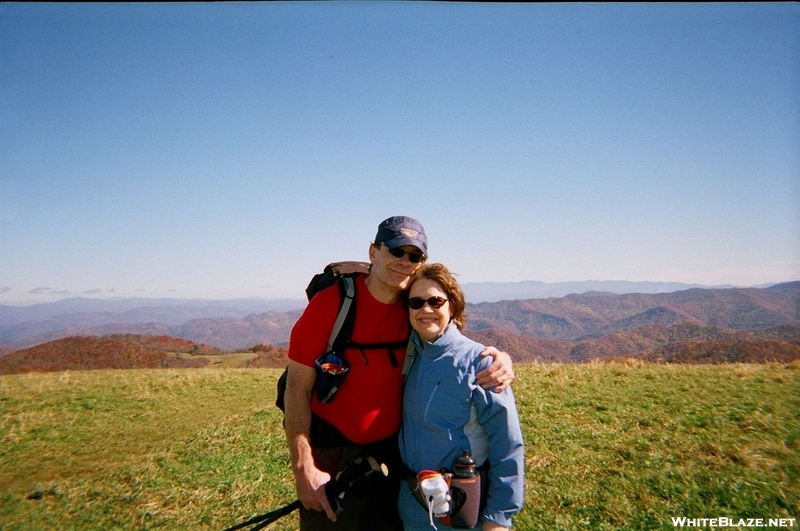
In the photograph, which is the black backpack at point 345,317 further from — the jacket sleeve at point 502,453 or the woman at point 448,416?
the jacket sleeve at point 502,453

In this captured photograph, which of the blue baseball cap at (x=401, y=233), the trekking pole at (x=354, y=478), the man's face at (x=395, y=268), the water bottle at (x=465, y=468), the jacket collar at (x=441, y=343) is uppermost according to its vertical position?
the blue baseball cap at (x=401, y=233)

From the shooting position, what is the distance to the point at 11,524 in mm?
6055

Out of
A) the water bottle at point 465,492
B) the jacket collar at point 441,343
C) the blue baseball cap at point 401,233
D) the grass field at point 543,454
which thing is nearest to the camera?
the water bottle at point 465,492

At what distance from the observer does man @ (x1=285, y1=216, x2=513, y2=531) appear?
3.22m

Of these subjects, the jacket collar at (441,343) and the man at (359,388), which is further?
the man at (359,388)

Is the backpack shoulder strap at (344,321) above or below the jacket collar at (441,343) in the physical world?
above

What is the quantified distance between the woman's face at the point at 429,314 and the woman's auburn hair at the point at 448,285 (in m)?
0.04

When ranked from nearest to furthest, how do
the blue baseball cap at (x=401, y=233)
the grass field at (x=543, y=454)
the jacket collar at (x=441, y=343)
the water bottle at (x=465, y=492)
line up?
the water bottle at (x=465, y=492)
the jacket collar at (x=441, y=343)
the blue baseball cap at (x=401, y=233)
the grass field at (x=543, y=454)

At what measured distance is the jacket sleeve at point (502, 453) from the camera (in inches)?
111

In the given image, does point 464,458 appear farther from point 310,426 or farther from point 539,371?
point 539,371

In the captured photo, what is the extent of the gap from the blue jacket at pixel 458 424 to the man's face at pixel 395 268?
449 millimetres

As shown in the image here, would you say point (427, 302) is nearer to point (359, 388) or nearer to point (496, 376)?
point (496, 376)

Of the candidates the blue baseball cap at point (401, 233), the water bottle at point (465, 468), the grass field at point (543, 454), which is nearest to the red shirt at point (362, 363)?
the blue baseball cap at point (401, 233)

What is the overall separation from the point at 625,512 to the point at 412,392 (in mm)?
3787
